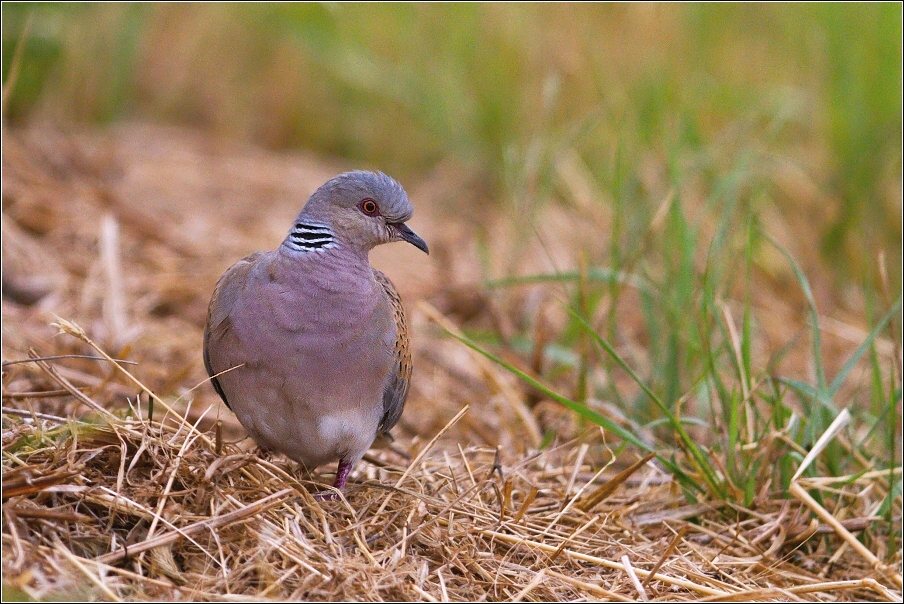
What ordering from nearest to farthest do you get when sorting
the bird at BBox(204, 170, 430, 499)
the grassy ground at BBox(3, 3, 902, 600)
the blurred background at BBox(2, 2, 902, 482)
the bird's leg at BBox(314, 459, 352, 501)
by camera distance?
the grassy ground at BBox(3, 3, 902, 600) < the bird at BBox(204, 170, 430, 499) < the bird's leg at BBox(314, 459, 352, 501) < the blurred background at BBox(2, 2, 902, 482)

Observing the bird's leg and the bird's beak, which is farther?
the bird's beak

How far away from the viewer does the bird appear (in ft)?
10.0

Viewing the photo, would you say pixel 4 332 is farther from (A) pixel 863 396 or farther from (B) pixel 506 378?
(A) pixel 863 396

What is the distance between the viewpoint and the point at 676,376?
424cm

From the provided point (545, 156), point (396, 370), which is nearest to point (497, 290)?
point (545, 156)

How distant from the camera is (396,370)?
132 inches

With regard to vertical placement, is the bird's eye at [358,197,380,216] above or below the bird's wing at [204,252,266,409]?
above

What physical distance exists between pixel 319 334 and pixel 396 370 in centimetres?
39

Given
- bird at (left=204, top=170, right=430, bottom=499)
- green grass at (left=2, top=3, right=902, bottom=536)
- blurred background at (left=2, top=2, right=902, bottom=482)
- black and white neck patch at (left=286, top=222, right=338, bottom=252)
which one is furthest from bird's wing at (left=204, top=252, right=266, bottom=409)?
green grass at (left=2, top=3, right=902, bottom=536)

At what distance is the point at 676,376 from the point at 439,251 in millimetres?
2683

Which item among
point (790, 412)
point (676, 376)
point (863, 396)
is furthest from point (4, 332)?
point (863, 396)

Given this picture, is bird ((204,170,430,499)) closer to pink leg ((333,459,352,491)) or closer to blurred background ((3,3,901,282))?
pink leg ((333,459,352,491))

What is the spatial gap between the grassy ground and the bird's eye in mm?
556

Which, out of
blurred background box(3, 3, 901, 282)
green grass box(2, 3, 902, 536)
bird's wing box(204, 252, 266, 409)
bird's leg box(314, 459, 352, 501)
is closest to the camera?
bird's wing box(204, 252, 266, 409)
